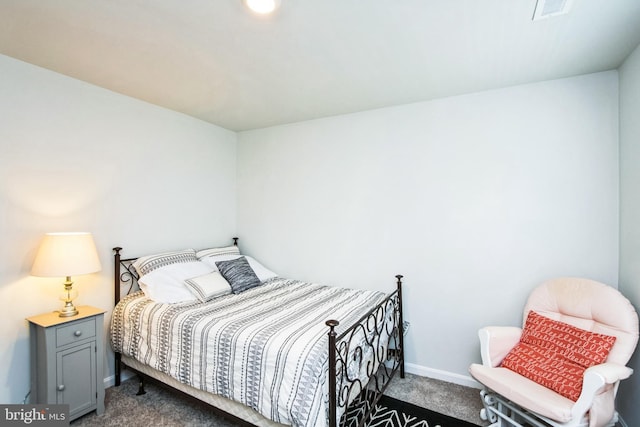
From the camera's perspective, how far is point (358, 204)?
3.19 metres

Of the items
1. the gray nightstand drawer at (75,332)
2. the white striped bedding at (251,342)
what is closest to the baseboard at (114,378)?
the white striped bedding at (251,342)

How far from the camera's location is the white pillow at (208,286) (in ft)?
8.79

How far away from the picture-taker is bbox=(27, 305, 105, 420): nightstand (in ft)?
6.80

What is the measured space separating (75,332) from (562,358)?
3.31 meters

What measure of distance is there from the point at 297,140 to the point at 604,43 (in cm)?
264

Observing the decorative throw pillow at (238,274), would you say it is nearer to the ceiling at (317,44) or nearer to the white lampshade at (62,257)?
the white lampshade at (62,257)

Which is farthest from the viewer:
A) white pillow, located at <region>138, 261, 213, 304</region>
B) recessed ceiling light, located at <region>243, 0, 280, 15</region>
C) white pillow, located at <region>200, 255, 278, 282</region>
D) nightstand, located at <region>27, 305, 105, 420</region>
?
white pillow, located at <region>200, 255, 278, 282</region>

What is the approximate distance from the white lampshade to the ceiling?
1.29 metres

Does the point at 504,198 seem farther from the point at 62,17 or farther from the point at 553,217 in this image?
the point at 62,17

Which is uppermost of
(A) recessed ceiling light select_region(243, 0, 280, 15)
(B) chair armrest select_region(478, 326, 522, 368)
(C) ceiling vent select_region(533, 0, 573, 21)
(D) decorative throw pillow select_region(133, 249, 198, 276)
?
(A) recessed ceiling light select_region(243, 0, 280, 15)

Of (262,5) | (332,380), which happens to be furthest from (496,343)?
(262,5)

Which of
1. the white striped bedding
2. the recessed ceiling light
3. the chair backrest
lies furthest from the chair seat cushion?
the recessed ceiling light

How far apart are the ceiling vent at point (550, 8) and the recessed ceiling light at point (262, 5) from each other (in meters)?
1.36

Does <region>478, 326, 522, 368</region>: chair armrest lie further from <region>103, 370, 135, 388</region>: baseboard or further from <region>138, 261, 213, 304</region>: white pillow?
<region>103, 370, 135, 388</region>: baseboard
